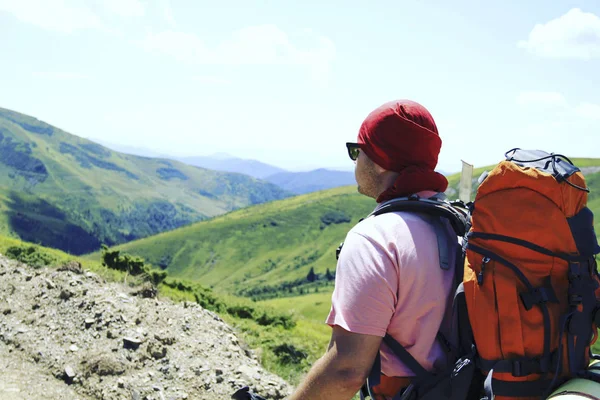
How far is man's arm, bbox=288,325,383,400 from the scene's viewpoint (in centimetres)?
255

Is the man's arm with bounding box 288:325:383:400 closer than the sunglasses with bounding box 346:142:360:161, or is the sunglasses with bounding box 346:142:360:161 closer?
the man's arm with bounding box 288:325:383:400

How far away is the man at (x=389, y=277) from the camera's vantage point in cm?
255

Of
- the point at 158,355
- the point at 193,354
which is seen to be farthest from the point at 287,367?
the point at 158,355

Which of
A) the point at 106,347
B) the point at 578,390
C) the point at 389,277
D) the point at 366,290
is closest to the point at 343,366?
the point at 366,290

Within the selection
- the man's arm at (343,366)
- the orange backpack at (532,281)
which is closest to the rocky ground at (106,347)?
the man's arm at (343,366)

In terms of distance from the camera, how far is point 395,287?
2609 millimetres

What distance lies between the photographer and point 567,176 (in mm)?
2486

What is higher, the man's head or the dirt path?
the man's head

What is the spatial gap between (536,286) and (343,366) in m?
1.10

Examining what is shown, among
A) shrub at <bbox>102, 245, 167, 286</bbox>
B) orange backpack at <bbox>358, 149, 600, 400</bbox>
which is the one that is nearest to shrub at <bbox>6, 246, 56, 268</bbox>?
shrub at <bbox>102, 245, 167, 286</bbox>

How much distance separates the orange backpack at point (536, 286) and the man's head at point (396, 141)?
0.53 m

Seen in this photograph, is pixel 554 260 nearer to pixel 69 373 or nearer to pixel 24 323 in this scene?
pixel 69 373

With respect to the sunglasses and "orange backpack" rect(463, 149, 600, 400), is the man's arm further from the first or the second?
the sunglasses

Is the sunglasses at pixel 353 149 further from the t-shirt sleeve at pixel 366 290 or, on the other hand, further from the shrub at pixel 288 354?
the shrub at pixel 288 354
